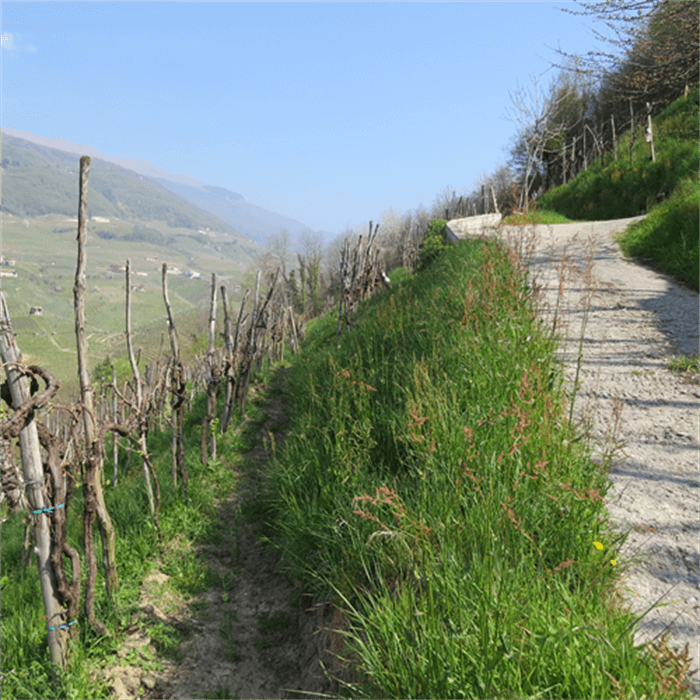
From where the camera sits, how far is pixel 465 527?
2.42m

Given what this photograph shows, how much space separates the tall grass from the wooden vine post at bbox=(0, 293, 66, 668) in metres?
1.59

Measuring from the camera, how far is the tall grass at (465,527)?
172 centimetres

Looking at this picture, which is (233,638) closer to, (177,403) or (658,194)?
(177,403)

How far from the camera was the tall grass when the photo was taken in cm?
172

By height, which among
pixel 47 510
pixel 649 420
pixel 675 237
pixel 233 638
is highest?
pixel 675 237

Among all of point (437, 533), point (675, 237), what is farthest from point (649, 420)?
point (675, 237)

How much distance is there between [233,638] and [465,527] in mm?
2248

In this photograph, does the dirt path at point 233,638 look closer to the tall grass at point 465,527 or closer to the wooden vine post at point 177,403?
the tall grass at point 465,527

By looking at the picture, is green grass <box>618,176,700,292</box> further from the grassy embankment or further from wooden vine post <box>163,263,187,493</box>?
wooden vine post <box>163,263,187,493</box>

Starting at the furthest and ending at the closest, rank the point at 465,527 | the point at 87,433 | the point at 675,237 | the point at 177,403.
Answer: the point at 675,237 → the point at 177,403 → the point at 87,433 → the point at 465,527

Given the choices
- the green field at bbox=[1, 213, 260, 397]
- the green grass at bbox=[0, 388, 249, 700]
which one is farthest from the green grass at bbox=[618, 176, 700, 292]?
the green field at bbox=[1, 213, 260, 397]

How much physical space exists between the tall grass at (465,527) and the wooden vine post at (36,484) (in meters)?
1.59

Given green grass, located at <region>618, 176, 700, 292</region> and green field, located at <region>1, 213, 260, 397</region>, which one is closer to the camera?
green grass, located at <region>618, 176, 700, 292</region>

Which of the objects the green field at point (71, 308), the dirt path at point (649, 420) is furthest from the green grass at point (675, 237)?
the green field at point (71, 308)
